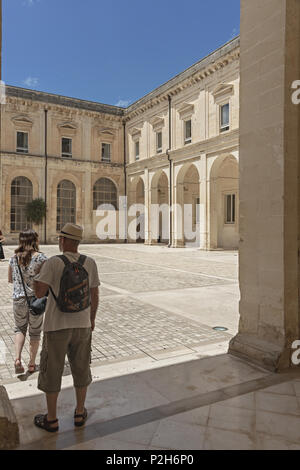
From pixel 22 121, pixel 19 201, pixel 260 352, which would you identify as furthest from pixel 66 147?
pixel 260 352

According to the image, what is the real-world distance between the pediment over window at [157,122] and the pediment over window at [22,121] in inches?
414

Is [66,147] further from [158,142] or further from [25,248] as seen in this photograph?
[25,248]

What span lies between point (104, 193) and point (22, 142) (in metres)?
8.44

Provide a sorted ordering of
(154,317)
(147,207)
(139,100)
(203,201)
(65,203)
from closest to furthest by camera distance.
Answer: (154,317) → (203,201) → (147,207) → (139,100) → (65,203)

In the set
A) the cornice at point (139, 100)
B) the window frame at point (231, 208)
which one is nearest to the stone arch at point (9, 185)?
the cornice at point (139, 100)

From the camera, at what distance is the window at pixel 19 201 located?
97.0 feet

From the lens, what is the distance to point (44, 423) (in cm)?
291

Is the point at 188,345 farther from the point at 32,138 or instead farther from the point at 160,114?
the point at 32,138

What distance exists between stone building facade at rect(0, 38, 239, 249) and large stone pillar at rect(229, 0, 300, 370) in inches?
684

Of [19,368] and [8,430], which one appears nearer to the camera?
[8,430]

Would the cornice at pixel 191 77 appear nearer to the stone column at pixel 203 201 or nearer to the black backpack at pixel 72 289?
the stone column at pixel 203 201

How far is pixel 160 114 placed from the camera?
28.6m

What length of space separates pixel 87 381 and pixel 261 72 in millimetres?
4045
